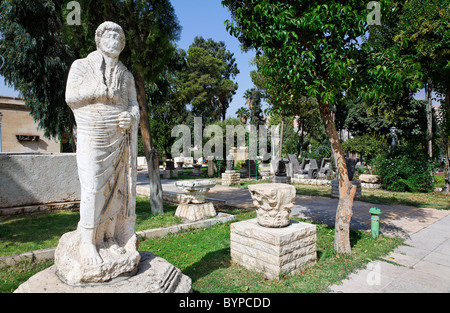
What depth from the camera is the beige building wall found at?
20.8m

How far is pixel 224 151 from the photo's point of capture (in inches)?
825

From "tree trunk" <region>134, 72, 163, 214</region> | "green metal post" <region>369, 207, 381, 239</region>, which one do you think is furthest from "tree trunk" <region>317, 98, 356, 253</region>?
"tree trunk" <region>134, 72, 163, 214</region>

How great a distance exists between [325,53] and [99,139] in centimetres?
357

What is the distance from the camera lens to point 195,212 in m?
6.66

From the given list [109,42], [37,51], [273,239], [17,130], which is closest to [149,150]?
[273,239]

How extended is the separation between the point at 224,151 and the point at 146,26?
1456 centimetres

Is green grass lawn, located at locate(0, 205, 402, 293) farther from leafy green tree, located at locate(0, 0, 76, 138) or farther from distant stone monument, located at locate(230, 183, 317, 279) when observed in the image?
leafy green tree, located at locate(0, 0, 76, 138)

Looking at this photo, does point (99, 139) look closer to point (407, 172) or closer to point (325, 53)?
point (325, 53)

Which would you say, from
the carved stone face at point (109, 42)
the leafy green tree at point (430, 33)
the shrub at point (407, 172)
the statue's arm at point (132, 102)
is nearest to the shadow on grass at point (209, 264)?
the statue's arm at point (132, 102)

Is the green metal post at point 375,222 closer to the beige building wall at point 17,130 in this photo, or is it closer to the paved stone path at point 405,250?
the paved stone path at point 405,250

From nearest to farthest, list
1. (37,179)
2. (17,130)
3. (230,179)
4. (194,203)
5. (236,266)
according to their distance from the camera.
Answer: (236,266), (194,203), (37,179), (230,179), (17,130)

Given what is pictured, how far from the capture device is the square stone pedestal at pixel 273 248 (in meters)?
3.60

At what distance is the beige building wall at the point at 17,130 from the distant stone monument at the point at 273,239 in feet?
71.1
